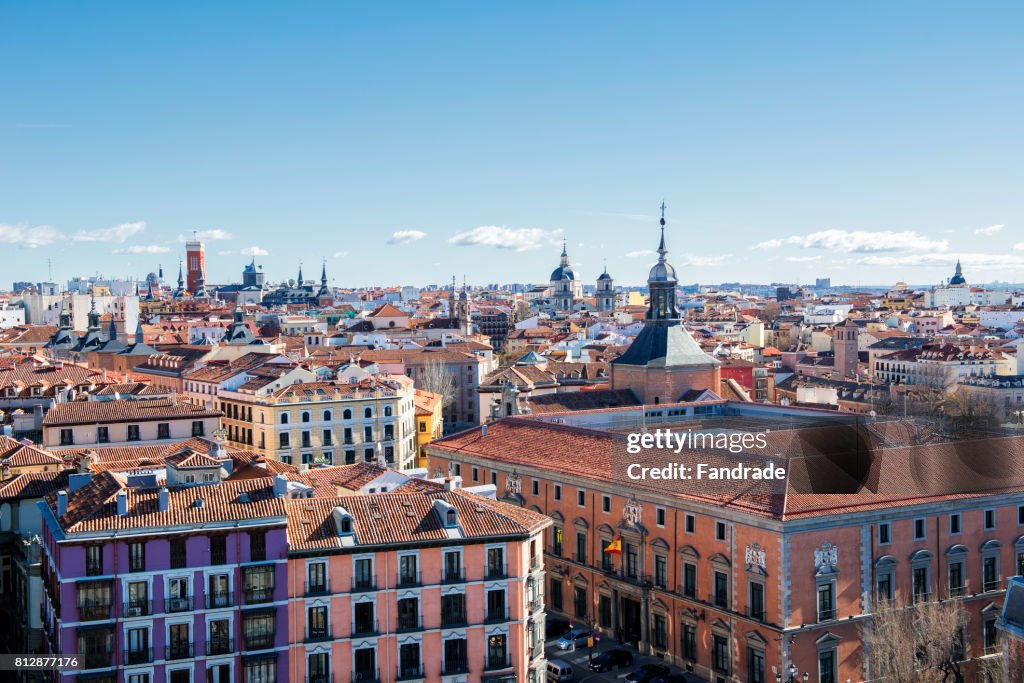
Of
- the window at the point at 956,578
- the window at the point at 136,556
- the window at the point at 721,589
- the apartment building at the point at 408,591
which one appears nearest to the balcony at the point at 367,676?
the apartment building at the point at 408,591

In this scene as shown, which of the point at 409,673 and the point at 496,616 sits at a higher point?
the point at 496,616

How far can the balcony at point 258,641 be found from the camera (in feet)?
106

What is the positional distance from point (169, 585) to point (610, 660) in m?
15.2

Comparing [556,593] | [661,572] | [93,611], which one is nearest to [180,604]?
[93,611]

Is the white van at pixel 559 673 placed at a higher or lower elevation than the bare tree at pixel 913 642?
lower

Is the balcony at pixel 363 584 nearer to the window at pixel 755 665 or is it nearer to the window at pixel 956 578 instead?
the window at pixel 755 665

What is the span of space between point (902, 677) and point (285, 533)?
1768cm

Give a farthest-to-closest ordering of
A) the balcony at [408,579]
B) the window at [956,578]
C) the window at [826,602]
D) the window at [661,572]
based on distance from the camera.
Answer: the window at [661,572] → the window at [956,578] → the window at [826,602] → the balcony at [408,579]

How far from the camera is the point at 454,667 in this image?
112 ft

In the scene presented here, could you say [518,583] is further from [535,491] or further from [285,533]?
[535,491]

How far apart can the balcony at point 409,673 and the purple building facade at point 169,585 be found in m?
3.11

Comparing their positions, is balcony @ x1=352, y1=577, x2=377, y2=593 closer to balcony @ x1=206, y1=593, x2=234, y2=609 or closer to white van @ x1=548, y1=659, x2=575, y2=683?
balcony @ x1=206, y1=593, x2=234, y2=609

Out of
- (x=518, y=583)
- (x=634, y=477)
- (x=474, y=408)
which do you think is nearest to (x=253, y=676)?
(x=518, y=583)

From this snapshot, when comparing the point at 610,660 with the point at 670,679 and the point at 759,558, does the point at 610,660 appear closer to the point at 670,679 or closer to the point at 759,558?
the point at 670,679
